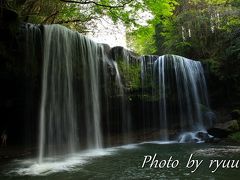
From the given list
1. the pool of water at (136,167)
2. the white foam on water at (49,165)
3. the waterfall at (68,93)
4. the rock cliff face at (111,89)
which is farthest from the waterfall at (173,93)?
the white foam on water at (49,165)

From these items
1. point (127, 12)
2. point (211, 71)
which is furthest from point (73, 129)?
point (211, 71)

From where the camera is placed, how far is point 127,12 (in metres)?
11.2

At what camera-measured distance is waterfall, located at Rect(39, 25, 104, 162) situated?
10.3m

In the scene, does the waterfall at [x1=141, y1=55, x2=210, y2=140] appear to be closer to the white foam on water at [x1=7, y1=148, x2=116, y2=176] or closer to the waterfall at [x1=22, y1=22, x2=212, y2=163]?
the waterfall at [x1=22, y1=22, x2=212, y2=163]

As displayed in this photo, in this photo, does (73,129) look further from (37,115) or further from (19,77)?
(19,77)

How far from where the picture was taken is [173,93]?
16.0 metres

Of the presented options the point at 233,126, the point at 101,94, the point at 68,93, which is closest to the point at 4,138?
the point at 68,93

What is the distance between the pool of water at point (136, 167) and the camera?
6582mm

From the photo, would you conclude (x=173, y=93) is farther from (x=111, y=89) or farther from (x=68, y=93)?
(x=68, y=93)

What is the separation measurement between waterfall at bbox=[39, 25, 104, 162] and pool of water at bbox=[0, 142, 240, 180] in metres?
1.33

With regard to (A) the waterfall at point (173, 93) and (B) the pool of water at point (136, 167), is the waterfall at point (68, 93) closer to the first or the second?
(B) the pool of water at point (136, 167)

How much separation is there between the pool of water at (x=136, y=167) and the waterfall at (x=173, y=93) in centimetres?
585

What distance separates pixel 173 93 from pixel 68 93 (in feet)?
22.4

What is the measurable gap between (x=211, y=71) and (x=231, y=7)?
5489 millimetres
